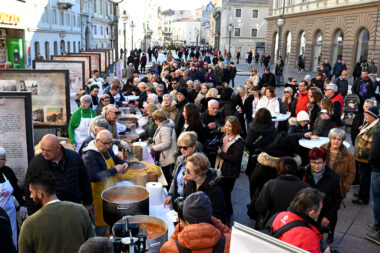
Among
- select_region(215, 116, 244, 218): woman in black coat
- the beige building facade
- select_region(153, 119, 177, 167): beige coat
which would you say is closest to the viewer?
select_region(215, 116, 244, 218): woman in black coat

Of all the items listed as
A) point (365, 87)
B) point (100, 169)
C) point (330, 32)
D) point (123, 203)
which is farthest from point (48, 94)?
point (330, 32)

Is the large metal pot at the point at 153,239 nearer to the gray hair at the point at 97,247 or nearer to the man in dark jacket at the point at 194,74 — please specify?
the gray hair at the point at 97,247

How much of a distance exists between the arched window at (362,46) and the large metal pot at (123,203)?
2548cm

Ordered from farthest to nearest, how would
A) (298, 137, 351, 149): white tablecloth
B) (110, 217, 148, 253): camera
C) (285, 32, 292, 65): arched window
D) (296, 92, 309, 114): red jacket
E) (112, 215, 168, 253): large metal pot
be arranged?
(285, 32, 292, 65): arched window, (296, 92, 309, 114): red jacket, (298, 137, 351, 149): white tablecloth, (112, 215, 168, 253): large metal pot, (110, 217, 148, 253): camera

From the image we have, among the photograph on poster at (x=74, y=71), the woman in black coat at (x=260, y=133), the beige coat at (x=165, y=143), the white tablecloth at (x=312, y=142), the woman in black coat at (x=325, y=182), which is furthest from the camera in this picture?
the photograph on poster at (x=74, y=71)

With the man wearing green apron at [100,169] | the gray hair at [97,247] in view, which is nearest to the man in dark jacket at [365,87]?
the man wearing green apron at [100,169]

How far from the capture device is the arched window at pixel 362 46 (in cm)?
2502

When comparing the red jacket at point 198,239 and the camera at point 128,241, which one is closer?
the camera at point 128,241

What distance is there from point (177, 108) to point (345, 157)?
11.8ft

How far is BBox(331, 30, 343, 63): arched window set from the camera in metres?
28.5

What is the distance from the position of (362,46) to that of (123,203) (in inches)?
1048

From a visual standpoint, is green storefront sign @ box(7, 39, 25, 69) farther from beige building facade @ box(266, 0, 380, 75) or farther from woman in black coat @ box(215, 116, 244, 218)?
woman in black coat @ box(215, 116, 244, 218)

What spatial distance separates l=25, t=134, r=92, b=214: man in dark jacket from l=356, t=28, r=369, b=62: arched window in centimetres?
2568

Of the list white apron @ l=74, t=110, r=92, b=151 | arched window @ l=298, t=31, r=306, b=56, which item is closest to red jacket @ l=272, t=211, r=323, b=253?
white apron @ l=74, t=110, r=92, b=151
